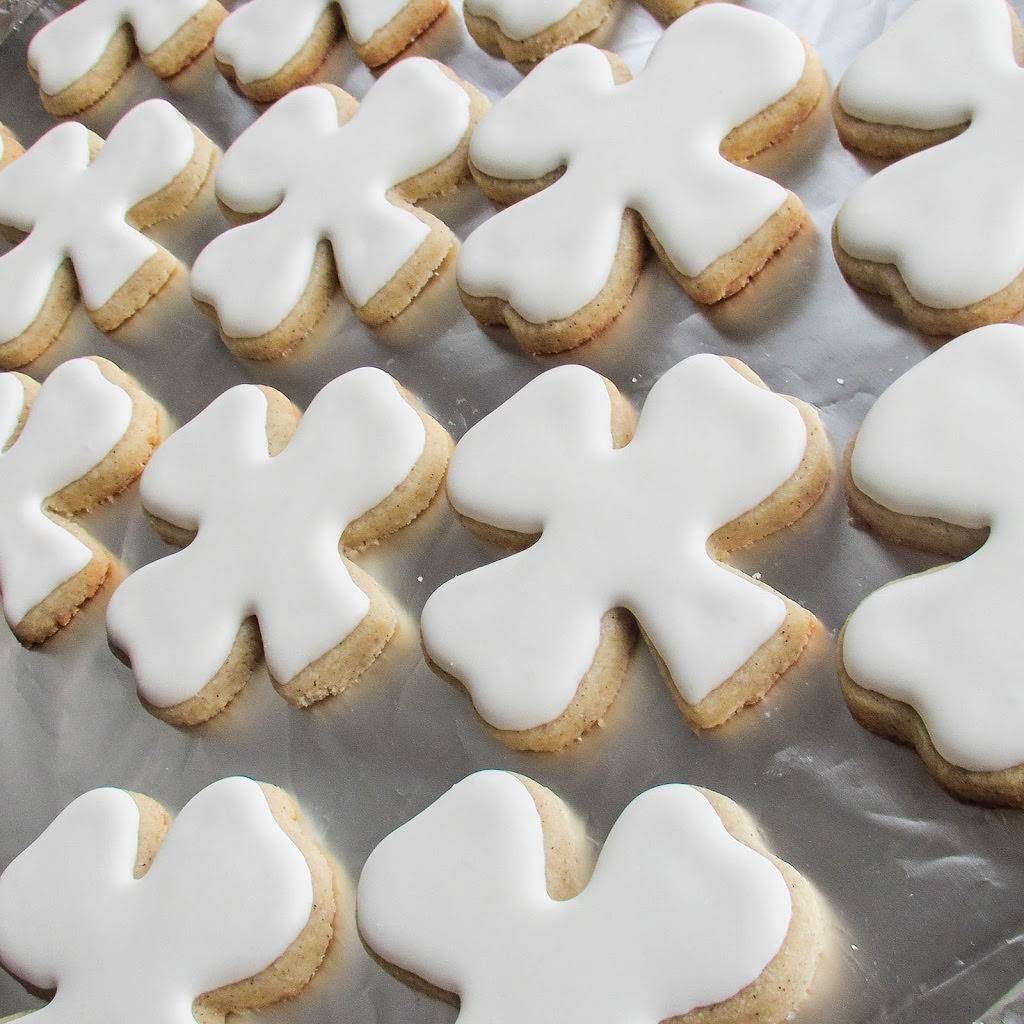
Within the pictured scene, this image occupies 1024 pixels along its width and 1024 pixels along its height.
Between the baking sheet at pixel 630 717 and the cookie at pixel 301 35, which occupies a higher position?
the cookie at pixel 301 35

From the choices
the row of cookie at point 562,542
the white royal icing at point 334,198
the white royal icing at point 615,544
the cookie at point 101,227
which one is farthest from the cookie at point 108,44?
the white royal icing at point 615,544

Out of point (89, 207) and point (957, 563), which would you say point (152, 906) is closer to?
point (957, 563)

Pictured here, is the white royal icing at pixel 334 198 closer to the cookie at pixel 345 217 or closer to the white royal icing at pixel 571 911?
the cookie at pixel 345 217

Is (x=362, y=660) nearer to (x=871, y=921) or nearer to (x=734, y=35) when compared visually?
(x=871, y=921)

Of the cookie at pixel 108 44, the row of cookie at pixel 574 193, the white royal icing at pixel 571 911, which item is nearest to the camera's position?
the white royal icing at pixel 571 911

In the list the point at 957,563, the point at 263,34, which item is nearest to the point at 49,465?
the point at 263,34

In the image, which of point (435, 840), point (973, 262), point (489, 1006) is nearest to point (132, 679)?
point (435, 840)
